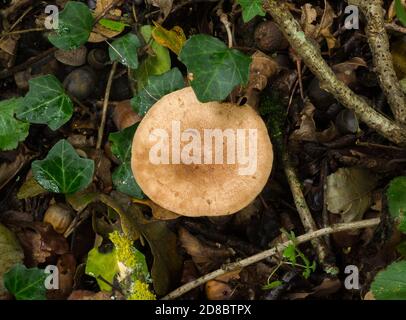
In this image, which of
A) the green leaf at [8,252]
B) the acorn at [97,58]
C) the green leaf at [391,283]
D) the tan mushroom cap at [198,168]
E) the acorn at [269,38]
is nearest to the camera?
the green leaf at [391,283]

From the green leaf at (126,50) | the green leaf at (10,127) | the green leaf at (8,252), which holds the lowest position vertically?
the green leaf at (8,252)

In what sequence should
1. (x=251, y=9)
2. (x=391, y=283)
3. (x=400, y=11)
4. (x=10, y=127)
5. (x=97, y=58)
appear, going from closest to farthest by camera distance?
(x=391, y=283) → (x=251, y=9) → (x=400, y=11) → (x=10, y=127) → (x=97, y=58)

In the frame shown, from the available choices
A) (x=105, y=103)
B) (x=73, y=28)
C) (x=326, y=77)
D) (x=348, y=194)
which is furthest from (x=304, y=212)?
(x=73, y=28)

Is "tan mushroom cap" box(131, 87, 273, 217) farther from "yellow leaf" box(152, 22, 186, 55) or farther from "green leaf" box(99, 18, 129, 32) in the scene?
"green leaf" box(99, 18, 129, 32)

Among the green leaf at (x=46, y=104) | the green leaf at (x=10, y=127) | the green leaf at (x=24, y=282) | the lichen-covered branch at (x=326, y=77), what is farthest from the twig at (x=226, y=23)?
the green leaf at (x=24, y=282)

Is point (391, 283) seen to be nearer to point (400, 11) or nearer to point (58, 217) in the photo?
point (400, 11)

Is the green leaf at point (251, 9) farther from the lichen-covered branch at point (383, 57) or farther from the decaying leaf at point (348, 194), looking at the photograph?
the decaying leaf at point (348, 194)
